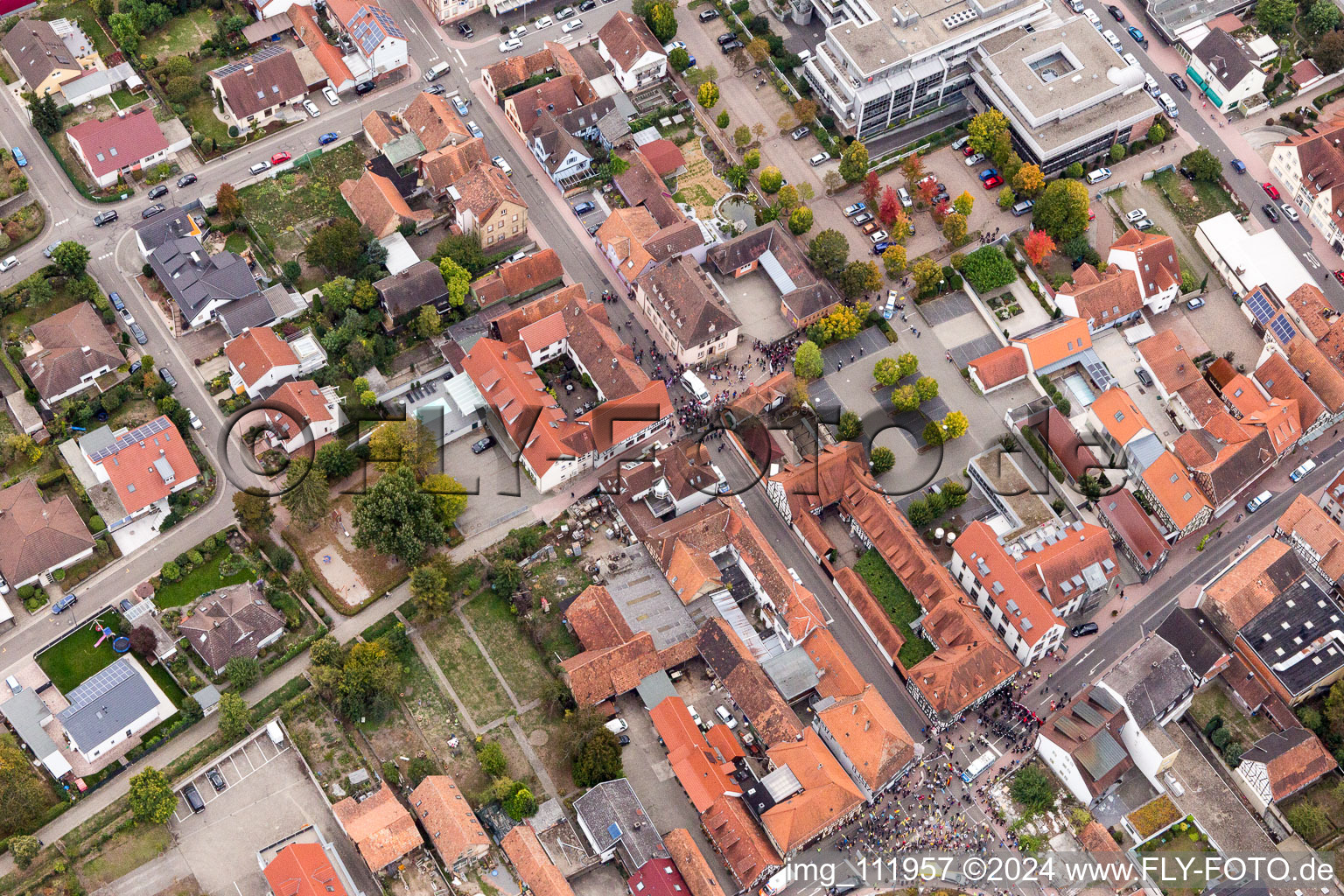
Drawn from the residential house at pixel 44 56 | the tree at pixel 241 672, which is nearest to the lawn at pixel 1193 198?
the tree at pixel 241 672

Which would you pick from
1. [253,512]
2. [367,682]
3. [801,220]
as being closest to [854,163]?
[801,220]

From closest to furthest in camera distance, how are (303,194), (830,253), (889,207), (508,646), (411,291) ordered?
(508,646), (411,291), (830,253), (889,207), (303,194)

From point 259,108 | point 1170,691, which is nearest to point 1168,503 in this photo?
point 1170,691

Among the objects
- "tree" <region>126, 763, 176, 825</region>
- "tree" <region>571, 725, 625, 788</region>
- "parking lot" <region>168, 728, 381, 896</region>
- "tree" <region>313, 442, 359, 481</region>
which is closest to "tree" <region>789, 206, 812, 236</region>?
"tree" <region>313, 442, 359, 481</region>

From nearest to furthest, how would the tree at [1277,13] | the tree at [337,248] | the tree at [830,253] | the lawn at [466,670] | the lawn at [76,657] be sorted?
the lawn at [76,657] < the lawn at [466,670] < the tree at [337,248] < the tree at [830,253] < the tree at [1277,13]

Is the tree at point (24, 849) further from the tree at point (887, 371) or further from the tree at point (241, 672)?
the tree at point (887, 371)

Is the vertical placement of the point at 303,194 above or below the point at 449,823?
above

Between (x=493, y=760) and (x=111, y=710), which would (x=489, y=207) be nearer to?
(x=493, y=760)
